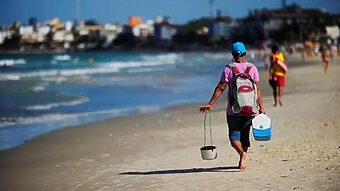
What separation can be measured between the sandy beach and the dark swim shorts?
38 centimetres

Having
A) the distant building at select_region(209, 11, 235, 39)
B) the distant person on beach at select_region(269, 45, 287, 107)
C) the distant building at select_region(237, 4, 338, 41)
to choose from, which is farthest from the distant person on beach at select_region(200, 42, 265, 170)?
the distant building at select_region(209, 11, 235, 39)

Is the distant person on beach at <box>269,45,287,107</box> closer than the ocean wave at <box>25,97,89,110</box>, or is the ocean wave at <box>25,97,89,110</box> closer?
the distant person on beach at <box>269,45,287,107</box>

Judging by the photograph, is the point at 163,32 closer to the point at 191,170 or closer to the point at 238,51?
the point at 191,170

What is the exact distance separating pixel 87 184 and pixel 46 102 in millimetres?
12556

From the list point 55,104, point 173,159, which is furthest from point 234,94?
point 55,104

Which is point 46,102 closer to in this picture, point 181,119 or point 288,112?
point 181,119

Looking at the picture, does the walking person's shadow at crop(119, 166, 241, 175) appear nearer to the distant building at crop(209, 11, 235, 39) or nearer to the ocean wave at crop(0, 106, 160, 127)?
the ocean wave at crop(0, 106, 160, 127)

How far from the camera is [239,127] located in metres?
5.61

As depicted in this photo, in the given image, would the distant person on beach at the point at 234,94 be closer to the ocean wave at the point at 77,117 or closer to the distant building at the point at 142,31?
the ocean wave at the point at 77,117

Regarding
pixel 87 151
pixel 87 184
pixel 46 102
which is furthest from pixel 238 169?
pixel 46 102

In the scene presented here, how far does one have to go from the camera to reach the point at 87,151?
8.35 metres

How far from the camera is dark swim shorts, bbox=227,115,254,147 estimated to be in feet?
18.2

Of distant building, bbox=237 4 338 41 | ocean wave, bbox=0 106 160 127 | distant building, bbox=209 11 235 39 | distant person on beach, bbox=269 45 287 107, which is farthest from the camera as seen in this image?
distant building, bbox=209 11 235 39

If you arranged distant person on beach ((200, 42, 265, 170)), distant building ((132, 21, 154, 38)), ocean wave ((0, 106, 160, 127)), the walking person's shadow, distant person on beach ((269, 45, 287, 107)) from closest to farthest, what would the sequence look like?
distant person on beach ((200, 42, 265, 170))
the walking person's shadow
distant person on beach ((269, 45, 287, 107))
ocean wave ((0, 106, 160, 127))
distant building ((132, 21, 154, 38))
